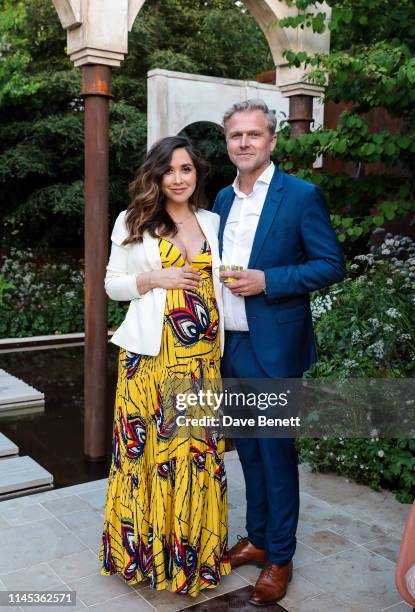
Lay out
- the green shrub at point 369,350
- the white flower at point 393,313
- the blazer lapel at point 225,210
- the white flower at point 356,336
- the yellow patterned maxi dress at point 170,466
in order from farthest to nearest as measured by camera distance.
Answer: the white flower at point 356,336 < the white flower at point 393,313 < the green shrub at point 369,350 < the blazer lapel at point 225,210 < the yellow patterned maxi dress at point 170,466

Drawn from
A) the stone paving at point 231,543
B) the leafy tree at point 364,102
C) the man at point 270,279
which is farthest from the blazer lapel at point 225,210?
the stone paving at point 231,543

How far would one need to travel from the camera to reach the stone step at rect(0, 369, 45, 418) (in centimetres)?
565

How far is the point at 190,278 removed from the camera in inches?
98.0

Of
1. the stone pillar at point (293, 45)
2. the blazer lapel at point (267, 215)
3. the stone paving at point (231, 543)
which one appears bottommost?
the stone paving at point (231, 543)

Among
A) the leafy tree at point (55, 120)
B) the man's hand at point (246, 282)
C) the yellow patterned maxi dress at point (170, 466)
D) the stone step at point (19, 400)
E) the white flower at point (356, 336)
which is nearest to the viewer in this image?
the man's hand at point (246, 282)

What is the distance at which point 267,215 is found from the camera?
2.52 meters

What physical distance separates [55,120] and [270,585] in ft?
30.3

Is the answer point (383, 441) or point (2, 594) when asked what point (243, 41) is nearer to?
point (383, 441)

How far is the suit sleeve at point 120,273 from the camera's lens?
256 cm

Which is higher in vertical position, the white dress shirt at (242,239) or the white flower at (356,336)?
the white dress shirt at (242,239)

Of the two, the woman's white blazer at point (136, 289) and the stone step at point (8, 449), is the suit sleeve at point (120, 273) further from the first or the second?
the stone step at point (8, 449)

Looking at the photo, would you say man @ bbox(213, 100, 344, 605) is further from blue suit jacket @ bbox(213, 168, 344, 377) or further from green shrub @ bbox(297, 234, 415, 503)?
green shrub @ bbox(297, 234, 415, 503)

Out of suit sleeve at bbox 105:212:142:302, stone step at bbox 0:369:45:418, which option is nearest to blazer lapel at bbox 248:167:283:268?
suit sleeve at bbox 105:212:142:302

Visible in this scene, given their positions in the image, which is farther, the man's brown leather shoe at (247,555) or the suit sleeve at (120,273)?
the man's brown leather shoe at (247,555)
